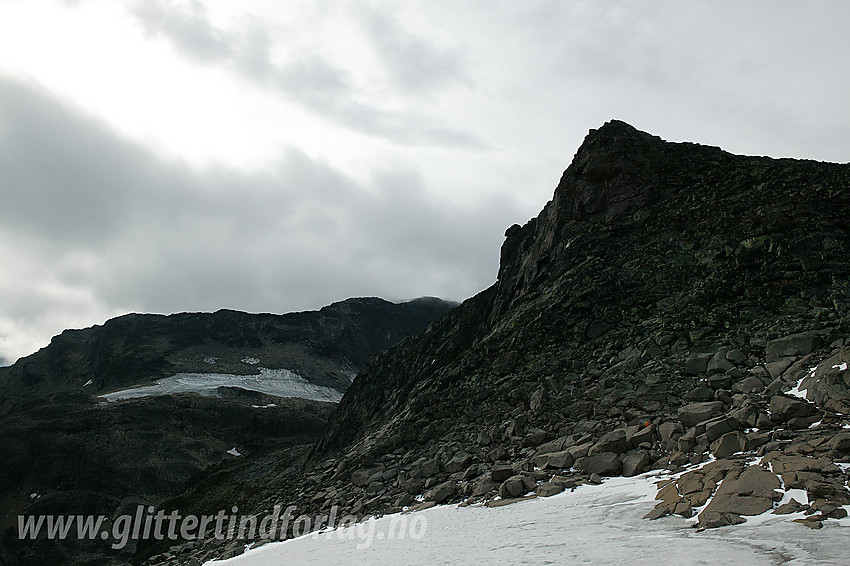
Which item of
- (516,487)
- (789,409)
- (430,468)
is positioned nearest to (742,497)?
(789,409)

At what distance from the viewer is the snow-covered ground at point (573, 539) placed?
27.9 ft

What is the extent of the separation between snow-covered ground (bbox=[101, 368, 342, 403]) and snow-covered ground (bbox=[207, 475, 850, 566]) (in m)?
90.6

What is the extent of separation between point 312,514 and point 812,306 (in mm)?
22726

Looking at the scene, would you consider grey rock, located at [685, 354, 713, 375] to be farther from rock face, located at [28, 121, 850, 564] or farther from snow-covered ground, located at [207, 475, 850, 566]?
snow-covered ground, located at [207, 475, 850, 566]

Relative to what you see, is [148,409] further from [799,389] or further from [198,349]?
[799,389]

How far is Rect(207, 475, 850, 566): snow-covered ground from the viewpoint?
8.52m

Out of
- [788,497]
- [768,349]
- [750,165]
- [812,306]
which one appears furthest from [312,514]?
[750,165]

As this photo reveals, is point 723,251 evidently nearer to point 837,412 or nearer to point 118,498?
point 837,412

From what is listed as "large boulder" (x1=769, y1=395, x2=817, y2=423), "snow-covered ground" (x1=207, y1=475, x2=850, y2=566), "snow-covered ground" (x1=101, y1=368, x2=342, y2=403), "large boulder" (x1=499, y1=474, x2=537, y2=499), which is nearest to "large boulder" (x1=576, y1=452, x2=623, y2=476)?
"snow-covered ground" (x1=207, y1=475, x2=850, y2=566)

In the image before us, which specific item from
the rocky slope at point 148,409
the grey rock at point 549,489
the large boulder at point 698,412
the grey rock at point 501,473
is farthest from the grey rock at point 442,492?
the rocky slope at point 148,409

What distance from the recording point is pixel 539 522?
13219mm

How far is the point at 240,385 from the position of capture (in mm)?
113062

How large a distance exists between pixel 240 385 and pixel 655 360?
106570mm

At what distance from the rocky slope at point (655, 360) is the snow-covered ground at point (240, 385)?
264 ft
